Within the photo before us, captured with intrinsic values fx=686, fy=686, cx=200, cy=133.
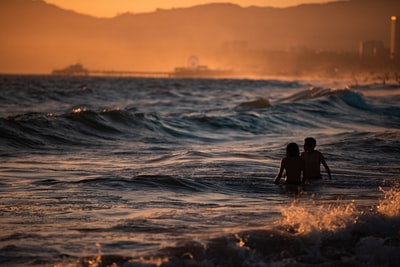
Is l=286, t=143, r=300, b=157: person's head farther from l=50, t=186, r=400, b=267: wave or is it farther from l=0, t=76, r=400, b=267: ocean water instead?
l=50, t=186, r=400, b=267: wave

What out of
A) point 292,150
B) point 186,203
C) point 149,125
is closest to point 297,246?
point 186,203

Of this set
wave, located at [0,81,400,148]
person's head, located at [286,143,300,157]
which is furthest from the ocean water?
person's head, located at [286,143,300,157]

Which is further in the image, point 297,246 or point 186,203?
point 186,203

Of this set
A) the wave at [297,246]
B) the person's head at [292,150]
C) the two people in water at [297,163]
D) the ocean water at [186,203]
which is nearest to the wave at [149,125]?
the ocean water at [186,203]

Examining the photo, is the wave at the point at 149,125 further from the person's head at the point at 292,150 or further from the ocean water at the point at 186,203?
the person's head at the point at 292,150

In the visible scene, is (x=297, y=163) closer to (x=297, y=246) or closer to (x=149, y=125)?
(x=297, y=246)

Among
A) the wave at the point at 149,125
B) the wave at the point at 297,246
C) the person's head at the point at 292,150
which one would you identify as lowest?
the wave at the point at 297,246

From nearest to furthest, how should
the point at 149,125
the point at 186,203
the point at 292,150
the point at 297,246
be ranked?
1. the point at 297,246
2. the point at 186,203
3. the point at 292,150
4. the point at 149,125

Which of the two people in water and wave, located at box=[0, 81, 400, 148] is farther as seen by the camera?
wave, located at box=[0, 81, 400, 148]

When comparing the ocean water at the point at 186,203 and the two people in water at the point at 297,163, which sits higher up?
the two people in water at the point at 297,163

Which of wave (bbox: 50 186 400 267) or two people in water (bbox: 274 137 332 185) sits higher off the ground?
two people in water (bbox: 274 137 332 185)

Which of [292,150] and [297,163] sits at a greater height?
[292,150]

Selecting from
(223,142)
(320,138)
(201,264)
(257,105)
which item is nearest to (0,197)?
(201,264)

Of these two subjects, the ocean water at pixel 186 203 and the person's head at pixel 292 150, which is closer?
the ocean water at pixel 186 203
